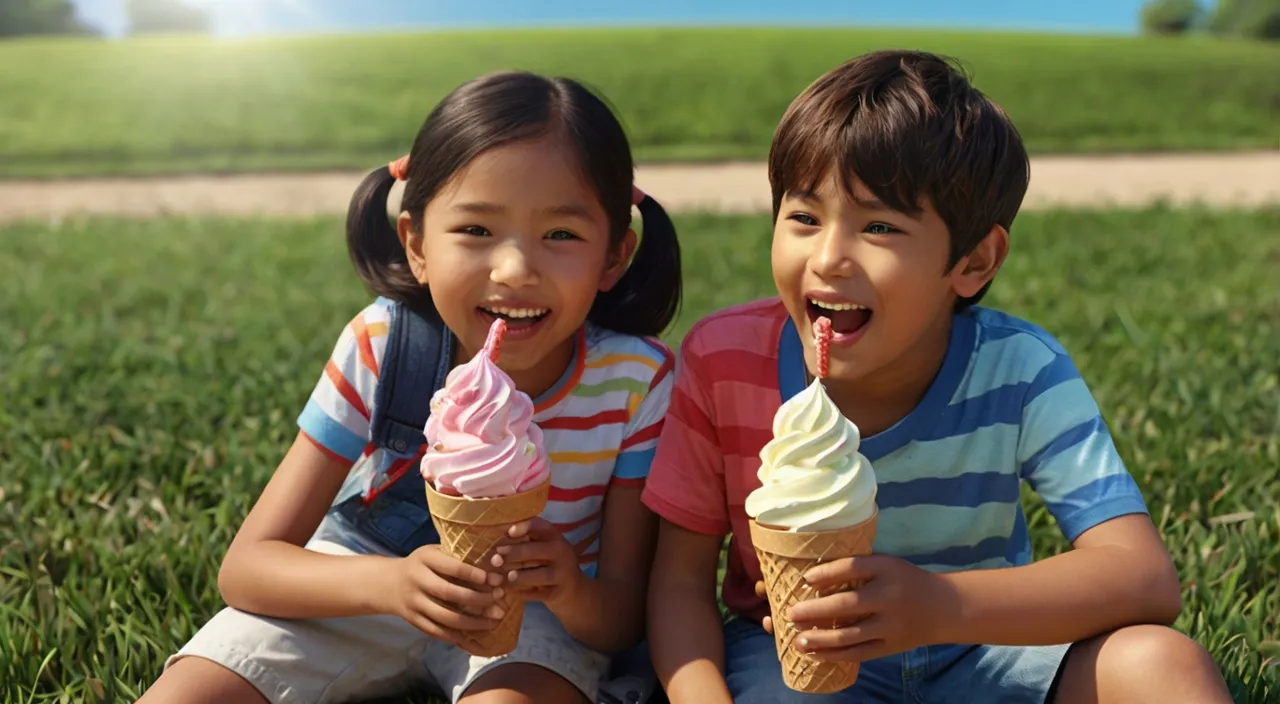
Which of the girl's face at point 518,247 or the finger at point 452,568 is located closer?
the finger at point 452,568

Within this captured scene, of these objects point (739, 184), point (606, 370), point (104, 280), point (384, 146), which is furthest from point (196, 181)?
point (606, 370)

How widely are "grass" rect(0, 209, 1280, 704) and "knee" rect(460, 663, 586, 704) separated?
72cm

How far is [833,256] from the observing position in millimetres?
2086

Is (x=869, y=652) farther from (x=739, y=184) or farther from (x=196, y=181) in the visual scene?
(x=196, y=181)

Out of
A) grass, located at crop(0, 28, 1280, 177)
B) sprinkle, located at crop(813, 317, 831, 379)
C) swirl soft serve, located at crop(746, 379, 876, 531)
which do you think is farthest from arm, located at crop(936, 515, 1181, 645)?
grass, located at crop(0, 28, 1280, 177)

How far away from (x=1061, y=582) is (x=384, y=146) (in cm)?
→ 1620

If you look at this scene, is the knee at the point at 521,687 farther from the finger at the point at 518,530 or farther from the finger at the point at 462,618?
Result: the finger at the point at 518,530

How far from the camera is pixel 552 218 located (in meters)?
2.39

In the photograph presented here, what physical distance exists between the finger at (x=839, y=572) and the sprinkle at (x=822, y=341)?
0.30 metres

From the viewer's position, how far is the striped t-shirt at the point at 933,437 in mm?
2238

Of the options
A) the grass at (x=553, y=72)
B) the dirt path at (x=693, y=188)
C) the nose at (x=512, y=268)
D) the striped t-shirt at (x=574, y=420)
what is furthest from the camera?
the grass at (x=553, y=72)

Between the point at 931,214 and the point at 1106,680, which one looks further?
the point at 931,214

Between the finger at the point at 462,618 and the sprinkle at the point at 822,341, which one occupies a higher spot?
the sprinkle at the point at 822,341

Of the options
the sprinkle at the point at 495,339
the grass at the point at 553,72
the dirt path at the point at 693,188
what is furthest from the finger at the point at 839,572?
the grass at the point at 553,72
